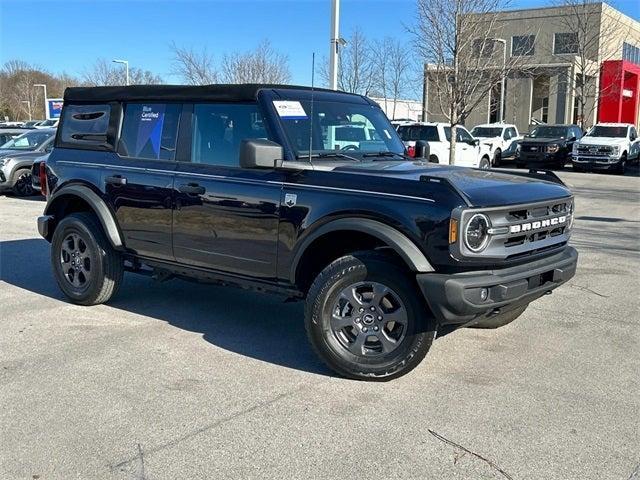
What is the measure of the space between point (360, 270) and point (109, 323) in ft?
8.15

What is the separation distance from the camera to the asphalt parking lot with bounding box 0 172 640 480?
3287mm

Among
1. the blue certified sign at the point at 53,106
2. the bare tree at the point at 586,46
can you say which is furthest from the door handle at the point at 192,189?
the blue certified sign at the point at 53,106

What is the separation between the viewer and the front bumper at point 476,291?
3.87 metres

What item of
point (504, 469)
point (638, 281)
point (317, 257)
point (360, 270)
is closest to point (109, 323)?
point (317, 257)

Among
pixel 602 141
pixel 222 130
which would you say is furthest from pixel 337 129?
pixel 602 141

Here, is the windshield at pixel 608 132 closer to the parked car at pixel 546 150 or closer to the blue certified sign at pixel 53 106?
the parked car at pixel 546 150

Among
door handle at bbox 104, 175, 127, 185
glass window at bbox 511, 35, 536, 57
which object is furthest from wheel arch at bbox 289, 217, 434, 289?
glass window at bbox 511, 35, 536, 57

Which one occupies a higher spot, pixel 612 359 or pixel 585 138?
pixel 585 138

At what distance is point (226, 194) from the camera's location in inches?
191

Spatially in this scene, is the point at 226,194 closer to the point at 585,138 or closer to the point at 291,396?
the point at 291,396

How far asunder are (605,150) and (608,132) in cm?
239

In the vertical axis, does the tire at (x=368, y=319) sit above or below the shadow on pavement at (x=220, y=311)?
above

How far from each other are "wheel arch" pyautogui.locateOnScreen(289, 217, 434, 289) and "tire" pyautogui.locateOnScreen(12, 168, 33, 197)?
12.3m

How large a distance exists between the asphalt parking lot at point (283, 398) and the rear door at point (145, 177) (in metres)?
0.76
